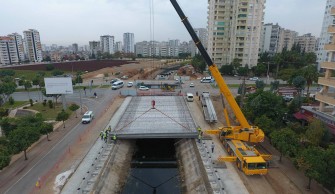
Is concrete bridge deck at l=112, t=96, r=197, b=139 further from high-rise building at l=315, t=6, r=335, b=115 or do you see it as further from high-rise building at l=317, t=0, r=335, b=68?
high-rise building at l=317, t=0, r=335, b=68

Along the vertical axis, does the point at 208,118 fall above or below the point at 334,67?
below

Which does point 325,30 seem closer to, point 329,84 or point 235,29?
point 235,29

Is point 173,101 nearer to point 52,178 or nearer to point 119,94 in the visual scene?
point 119,94

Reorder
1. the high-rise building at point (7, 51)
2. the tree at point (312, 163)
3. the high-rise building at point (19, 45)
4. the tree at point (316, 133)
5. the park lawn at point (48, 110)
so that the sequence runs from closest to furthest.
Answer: the tree at point (312, 163), the tree at point (316, 133), the park lawn at point (48, 110), the high-rise building at point (7, 51), the high-rise building at point (19, 45)

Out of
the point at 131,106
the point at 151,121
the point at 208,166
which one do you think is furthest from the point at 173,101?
the point at 208,166

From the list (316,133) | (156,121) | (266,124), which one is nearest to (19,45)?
(156,121)

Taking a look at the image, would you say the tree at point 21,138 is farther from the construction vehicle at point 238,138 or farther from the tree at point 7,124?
the construction vehicle at point 238,138

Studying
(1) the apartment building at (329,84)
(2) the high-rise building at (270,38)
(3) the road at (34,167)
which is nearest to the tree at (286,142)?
(1) the apartment building at (329,84)
